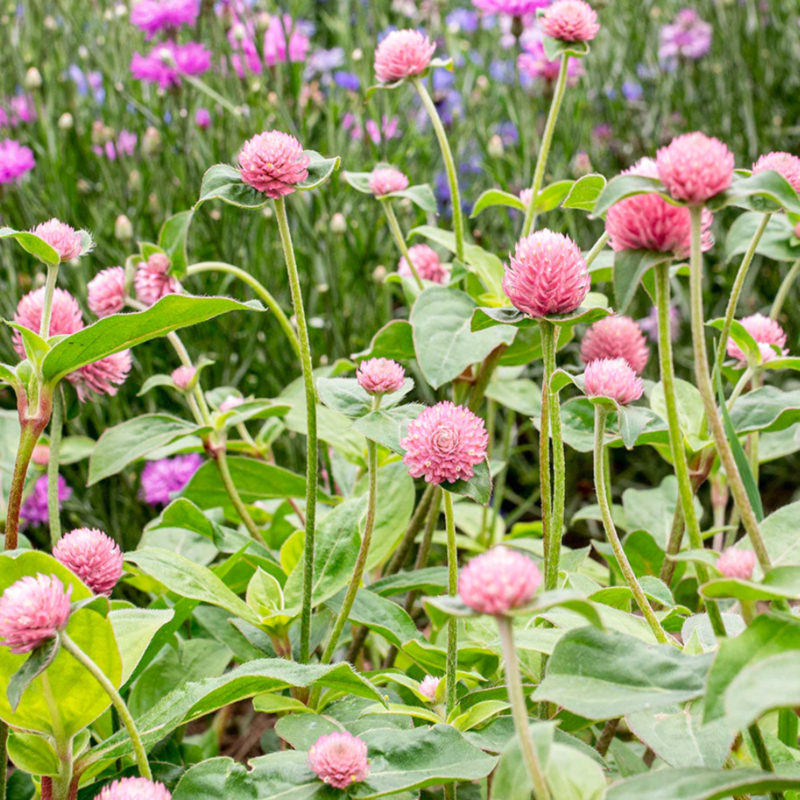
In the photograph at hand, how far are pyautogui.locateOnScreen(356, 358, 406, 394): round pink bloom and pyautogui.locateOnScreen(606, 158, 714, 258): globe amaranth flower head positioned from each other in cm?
22

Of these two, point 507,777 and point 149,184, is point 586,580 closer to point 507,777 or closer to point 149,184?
point 507,777

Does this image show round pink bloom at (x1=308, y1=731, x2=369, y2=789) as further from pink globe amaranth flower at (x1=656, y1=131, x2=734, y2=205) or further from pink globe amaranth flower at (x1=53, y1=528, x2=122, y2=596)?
pink globe amaranth flower at (x1=656, y1=131, x2=734, y2=205)

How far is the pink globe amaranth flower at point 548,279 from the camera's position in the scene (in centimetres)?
62

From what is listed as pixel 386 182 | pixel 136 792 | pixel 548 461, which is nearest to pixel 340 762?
pixel 136 792

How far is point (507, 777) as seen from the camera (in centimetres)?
48

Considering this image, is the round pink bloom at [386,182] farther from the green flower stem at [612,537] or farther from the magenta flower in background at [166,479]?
the magenta flower in background at [166,479]

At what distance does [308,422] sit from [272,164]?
18 centimetres

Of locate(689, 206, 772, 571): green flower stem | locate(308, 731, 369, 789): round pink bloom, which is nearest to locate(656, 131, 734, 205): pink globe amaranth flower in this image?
locate(689, 206, 772, 571): green flower stem

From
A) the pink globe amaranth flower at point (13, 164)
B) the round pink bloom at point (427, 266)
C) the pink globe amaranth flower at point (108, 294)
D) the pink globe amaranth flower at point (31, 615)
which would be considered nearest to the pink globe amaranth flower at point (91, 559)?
the pink globe amaranth flower at point (31, 615)

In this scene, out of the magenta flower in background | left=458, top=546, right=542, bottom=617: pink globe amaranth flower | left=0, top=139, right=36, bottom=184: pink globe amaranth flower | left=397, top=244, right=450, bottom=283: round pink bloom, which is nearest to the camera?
left=458, top=546, right=542, bottom=617: pink globe amaranth flower

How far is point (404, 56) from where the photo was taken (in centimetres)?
96

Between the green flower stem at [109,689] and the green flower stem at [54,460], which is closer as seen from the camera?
the green flower stem at [109,689]

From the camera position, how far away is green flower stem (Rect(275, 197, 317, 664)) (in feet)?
2.31

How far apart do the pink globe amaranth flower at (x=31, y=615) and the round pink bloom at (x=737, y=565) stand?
343 millimetres
